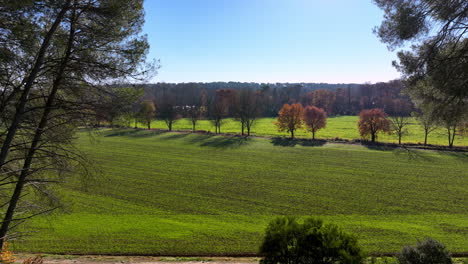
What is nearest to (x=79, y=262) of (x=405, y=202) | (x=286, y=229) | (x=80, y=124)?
(x=80, y=124)

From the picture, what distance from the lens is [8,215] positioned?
8.03 meters

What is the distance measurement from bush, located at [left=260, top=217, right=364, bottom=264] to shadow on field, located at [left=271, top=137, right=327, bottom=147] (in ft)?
154

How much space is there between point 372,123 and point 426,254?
48.8 meters

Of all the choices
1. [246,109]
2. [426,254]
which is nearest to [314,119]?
[246,109]

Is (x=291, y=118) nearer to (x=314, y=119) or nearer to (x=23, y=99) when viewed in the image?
(x=314, y=119)

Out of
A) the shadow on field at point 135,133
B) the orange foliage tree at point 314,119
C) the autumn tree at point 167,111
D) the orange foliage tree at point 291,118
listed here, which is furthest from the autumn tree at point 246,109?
the shadow on field at point 135,133

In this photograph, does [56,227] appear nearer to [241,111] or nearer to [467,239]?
[467,239]

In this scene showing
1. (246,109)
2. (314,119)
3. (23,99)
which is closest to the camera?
(23,99)

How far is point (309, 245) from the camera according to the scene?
7590 mm

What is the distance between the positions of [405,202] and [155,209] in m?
18.9

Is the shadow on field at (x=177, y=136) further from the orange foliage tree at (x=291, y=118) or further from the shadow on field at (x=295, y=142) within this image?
the orange foliage tree at (x=291, y=118)

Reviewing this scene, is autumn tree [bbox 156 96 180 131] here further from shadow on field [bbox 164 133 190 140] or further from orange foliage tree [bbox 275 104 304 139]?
orange foliage tree [bbox 275 104 304 139]

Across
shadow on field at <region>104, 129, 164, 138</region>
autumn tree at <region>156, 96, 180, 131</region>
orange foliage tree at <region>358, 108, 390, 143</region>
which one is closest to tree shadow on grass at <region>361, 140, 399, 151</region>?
orange foliage tree at <region>358, 108, 390, 143</region>

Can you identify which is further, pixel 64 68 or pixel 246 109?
pixel 246 109
